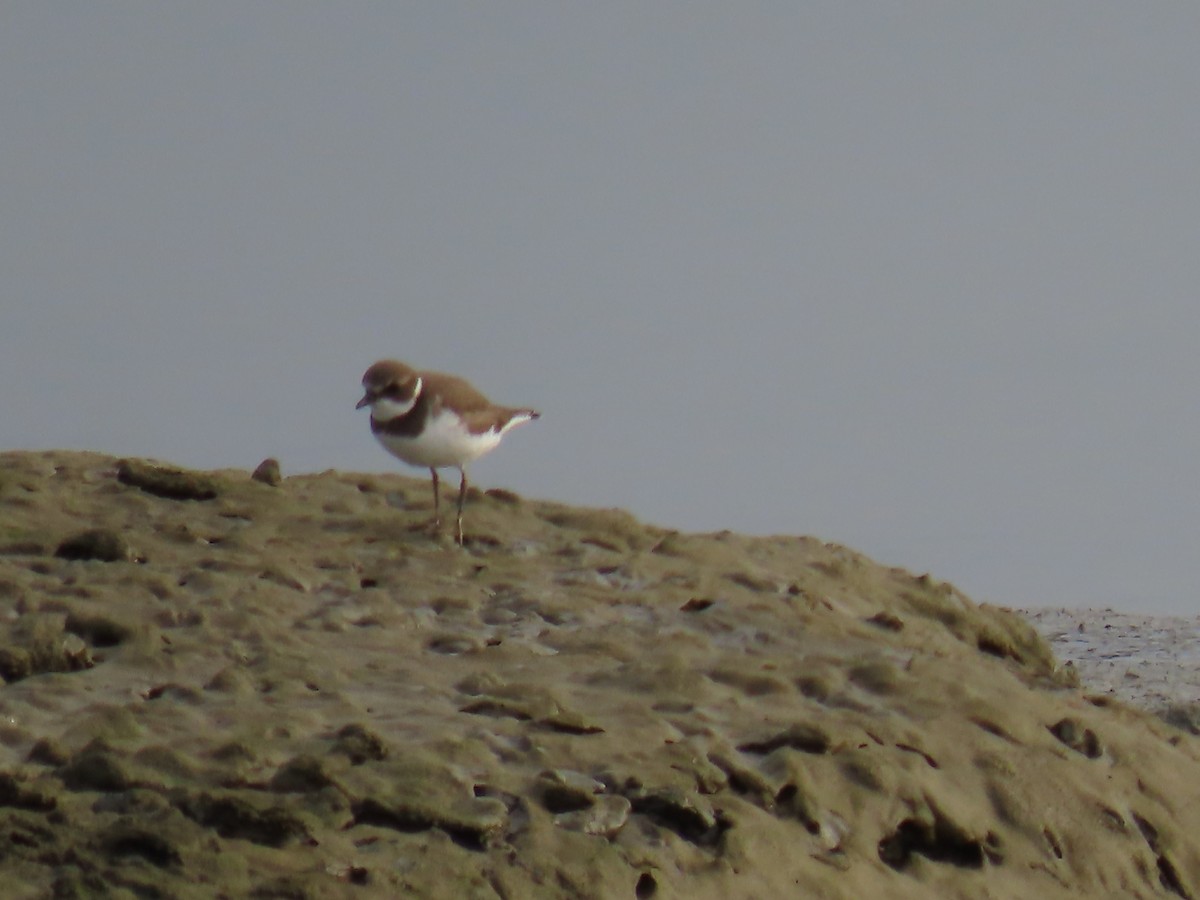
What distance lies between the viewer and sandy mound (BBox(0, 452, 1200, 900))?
5.99m

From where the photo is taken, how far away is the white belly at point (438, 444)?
987 cm

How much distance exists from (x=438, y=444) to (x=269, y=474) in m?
1.31

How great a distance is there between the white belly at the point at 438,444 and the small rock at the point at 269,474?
0.90 m

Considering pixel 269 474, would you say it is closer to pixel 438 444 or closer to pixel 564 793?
pixel 438 444

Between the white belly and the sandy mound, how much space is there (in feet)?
1.22

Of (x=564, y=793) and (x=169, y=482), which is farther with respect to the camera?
(x=169, y=482)

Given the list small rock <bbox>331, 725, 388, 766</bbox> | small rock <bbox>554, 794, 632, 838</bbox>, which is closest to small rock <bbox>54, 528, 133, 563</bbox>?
small rock <bbox>331, 725, 388, 766</bbox>

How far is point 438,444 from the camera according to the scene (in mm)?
9891

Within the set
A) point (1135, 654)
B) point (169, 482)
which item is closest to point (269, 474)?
point (169, 482)

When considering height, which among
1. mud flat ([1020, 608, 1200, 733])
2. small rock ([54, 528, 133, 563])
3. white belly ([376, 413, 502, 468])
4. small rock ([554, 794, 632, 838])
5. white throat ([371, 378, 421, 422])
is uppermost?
white throat ([371, 378, 421, 422])

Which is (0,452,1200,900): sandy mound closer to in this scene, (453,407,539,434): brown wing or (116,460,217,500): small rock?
(116,460,217,500): small rock

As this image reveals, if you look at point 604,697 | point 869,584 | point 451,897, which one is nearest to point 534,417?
point 869,584

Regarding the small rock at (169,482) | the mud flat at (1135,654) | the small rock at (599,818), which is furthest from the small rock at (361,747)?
the mud flat at (1135,654)

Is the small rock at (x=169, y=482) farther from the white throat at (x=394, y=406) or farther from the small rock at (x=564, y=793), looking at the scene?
the small rock at (x=564, y=793)
